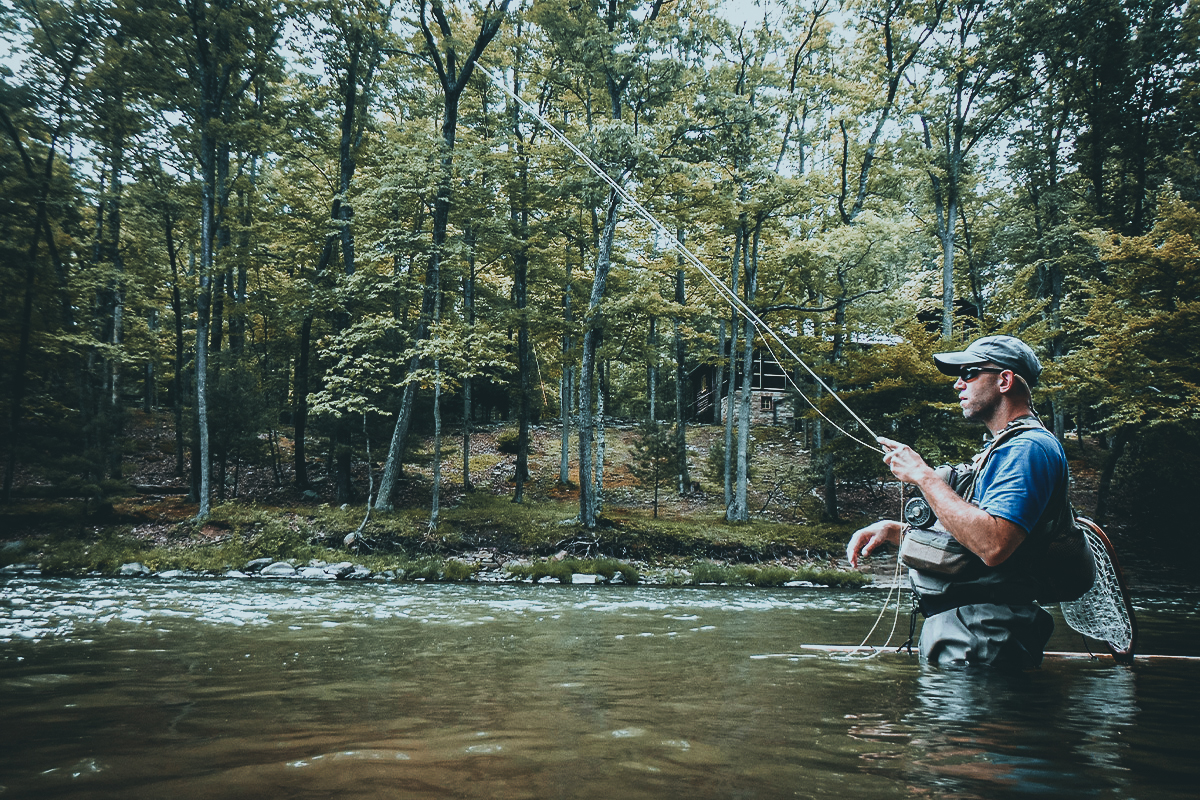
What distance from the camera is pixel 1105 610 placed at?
165 inches

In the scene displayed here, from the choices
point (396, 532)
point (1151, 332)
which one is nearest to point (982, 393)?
point (1151, 332)

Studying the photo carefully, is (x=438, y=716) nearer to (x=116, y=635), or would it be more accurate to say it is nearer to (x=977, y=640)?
(x=977, y=640)

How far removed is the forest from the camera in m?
17.1

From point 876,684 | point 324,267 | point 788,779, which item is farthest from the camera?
point 324,267

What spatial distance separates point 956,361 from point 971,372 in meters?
0.10

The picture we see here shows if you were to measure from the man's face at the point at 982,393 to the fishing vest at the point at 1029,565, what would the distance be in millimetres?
136

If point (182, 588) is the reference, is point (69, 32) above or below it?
above

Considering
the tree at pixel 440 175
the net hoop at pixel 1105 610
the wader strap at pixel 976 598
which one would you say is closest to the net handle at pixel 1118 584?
the net hoop at pixel 1105 610

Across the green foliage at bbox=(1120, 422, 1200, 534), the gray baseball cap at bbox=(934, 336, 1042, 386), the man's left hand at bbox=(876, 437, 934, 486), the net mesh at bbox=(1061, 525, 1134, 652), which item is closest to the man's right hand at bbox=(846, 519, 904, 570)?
the man's left hand at bbox=(876, 437, 934, 486)

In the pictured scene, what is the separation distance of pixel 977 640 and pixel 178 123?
25.7m

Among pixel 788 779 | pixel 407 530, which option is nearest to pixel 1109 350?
pixel 788 779

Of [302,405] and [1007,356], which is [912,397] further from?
[302,405]

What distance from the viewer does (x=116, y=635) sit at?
5750mm

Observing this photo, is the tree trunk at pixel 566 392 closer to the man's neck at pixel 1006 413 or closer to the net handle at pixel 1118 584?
the net handle at pixel 1118 584
